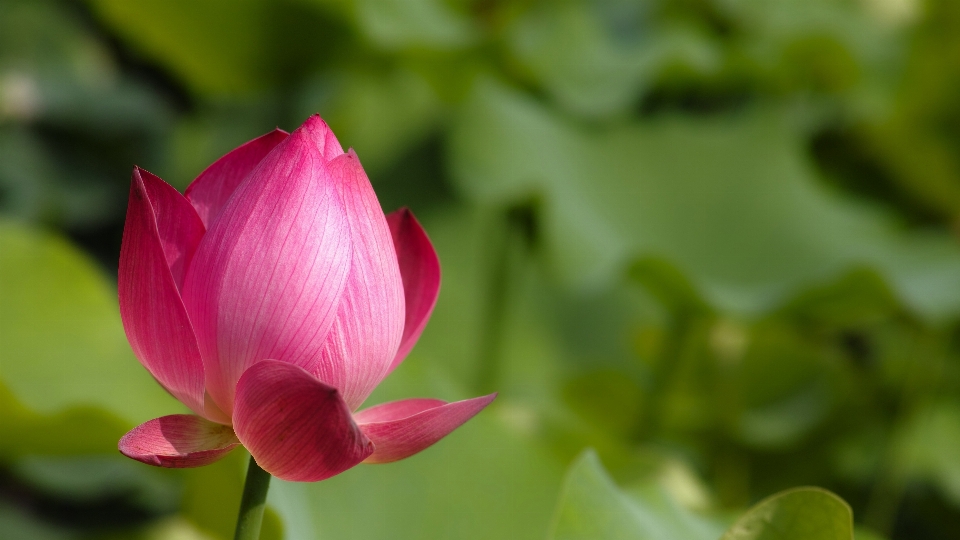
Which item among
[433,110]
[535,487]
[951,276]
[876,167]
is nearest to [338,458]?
[535,487]

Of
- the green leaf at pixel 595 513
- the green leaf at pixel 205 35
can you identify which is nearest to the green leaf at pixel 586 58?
the green leaf at pixel 205 35

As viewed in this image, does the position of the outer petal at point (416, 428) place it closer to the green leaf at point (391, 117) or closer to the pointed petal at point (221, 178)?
the pointed petal at point (221, 178)

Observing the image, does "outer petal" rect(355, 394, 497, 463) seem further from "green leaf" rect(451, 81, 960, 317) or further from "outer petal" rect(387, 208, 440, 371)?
"green leaf" rect(451, 81, 960, 317)

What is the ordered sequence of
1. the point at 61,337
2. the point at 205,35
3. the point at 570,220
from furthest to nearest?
the point at 205,35 < the point at 570,220 < the point at 61,337

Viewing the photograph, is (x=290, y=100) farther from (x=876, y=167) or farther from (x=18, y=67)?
(x=876, y=167)

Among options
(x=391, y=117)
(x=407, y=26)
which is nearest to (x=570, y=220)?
(x=407, y=26)

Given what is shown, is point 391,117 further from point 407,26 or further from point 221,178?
point 221,178

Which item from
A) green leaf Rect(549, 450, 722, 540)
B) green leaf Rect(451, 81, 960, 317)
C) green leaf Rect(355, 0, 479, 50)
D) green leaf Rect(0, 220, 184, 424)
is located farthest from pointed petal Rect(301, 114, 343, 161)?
green leaf Rect(355, 0, 479, 50)
